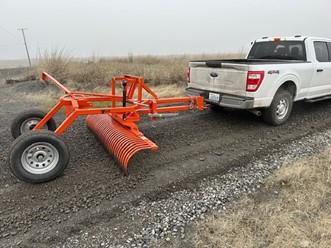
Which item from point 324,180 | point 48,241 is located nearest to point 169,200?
point 48,241

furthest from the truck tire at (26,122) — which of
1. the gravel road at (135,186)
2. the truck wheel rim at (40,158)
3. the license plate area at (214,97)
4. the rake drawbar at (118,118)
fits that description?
the license plate area at (214,97)

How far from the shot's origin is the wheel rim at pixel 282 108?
236 inches

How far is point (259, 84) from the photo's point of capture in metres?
5.31

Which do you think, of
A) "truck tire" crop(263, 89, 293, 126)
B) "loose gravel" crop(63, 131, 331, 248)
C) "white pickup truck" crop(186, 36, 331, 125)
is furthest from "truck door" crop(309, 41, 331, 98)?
"loose gravel" crop(63, 131, 331, 248)

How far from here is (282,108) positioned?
607 cm

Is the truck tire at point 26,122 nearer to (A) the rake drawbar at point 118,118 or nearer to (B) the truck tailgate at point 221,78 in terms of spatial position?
(A) the rake drawbar at point 118,118

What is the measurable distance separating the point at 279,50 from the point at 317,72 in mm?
962

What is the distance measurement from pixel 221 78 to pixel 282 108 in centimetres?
148

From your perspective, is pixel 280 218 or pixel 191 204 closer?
pixel 280 218

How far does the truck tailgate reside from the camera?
5379 mm

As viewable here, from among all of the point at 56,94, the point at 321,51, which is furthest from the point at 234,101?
the point at 56,94

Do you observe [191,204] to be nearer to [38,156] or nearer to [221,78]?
[38,156]

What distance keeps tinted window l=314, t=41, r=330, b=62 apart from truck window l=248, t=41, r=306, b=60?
412 mm

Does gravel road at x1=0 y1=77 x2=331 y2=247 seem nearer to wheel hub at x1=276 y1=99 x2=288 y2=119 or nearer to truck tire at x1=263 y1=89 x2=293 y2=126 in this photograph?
truck tire at x1=263 y1=89 x2=293 y2=126
